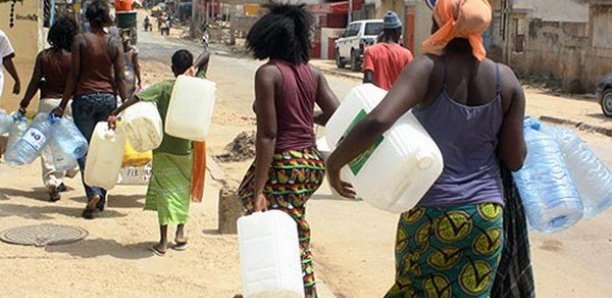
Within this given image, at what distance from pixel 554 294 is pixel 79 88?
385 centimetres

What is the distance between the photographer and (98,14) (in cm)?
703

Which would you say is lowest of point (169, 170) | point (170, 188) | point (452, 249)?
point (170, 188)

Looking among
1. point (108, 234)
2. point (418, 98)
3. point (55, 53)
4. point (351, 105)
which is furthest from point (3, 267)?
point (418, 98)

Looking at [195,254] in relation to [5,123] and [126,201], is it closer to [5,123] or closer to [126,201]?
[126,201]

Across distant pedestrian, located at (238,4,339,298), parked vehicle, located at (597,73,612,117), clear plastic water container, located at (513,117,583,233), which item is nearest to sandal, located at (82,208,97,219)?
distant pedestrian, located at (238,4,339,298)

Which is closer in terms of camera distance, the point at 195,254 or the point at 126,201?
the point at 195,254

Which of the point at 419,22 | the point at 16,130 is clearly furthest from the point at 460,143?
the point at 419,22

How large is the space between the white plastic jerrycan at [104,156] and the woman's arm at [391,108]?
11.4 feet

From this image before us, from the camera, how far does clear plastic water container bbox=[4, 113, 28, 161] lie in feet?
25.0

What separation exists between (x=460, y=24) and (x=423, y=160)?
0.50m

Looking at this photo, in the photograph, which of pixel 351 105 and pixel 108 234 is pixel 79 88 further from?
pixel 351 105

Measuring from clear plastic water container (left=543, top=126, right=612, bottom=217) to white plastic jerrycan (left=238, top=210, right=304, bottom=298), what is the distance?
120cm

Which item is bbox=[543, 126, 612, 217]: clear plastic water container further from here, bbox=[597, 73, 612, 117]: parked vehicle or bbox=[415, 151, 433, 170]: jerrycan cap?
bbox=[597, 73, 612, 117]: parked vehicle

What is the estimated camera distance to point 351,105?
11.4ft
